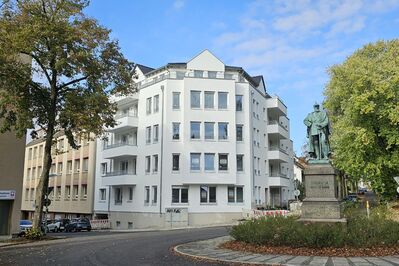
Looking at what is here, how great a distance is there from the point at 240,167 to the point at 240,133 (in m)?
3.66

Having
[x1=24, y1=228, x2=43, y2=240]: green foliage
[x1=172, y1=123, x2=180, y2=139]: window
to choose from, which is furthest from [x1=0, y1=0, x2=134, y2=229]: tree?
[x1=172, y1=123, x2=180, y2=139]: window

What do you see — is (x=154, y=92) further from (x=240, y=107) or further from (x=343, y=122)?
(x=343, y=122)

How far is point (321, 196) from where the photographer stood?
16891 millimetres

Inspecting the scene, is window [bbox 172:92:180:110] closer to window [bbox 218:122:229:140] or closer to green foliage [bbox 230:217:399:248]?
window [bbox 218:122:229:140]

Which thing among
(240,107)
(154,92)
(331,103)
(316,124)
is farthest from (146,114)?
(316,124)

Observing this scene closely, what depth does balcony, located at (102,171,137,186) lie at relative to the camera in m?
46.7

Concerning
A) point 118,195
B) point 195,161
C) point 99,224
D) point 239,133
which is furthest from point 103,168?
point 239,133

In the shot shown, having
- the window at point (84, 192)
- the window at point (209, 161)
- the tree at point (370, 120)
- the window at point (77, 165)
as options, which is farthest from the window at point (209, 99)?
the window at point (77, 165)

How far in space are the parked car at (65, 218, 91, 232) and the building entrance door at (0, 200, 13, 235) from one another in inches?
526

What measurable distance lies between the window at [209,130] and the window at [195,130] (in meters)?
0.78

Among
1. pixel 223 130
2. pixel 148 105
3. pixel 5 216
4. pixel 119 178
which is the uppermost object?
pixel 148 105

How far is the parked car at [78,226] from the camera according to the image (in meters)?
42.7

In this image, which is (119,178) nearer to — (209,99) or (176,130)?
(176,130)

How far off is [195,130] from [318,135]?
26.6 metres
